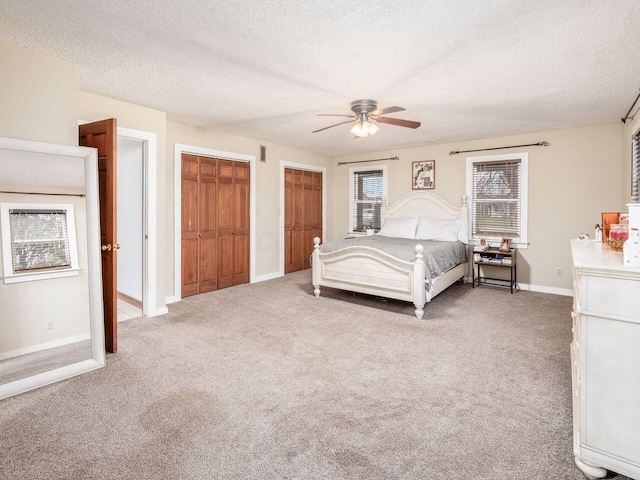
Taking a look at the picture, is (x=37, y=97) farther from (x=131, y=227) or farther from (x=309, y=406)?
(x=309, y=406)

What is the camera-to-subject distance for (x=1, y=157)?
93.7 inches

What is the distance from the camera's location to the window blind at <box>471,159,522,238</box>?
5.25 m

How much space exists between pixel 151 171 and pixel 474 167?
4.71 m

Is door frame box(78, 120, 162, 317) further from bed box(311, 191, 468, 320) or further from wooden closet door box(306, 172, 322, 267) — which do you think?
wooden closet door box(306, 172, 322, 267)

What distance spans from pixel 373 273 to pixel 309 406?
234 centimetres

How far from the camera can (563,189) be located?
485cm

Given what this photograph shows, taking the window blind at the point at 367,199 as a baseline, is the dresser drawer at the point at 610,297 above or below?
below

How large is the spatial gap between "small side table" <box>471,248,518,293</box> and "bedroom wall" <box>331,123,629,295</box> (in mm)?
208

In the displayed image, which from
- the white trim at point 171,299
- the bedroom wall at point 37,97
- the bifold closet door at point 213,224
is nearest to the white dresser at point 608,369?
the bedroom wall at point 37,97

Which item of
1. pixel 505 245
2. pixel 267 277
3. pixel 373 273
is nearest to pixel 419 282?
pixel 373 273

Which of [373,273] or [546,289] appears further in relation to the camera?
[546,289]

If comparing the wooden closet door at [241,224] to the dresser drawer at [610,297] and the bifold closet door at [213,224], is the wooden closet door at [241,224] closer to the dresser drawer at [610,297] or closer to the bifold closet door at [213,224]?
the bifold closet door at [213,224]

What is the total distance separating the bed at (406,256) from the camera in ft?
13.1

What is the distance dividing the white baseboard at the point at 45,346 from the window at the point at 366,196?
5.13 m
